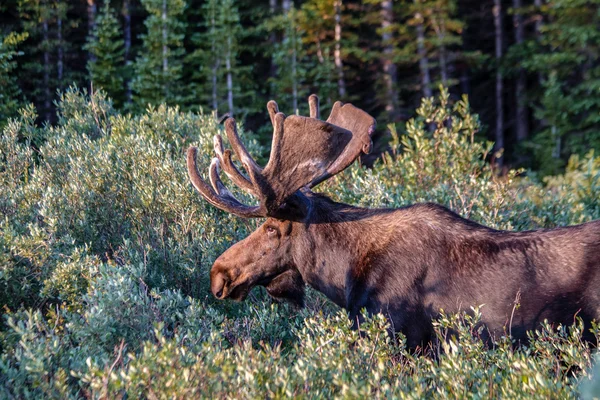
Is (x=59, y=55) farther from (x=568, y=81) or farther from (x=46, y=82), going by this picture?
(x=568, y=81)

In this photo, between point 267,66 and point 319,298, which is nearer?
point 319,298

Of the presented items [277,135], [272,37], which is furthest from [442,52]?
[277,135]

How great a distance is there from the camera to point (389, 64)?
74.7 feet

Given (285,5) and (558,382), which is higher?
(285,5)

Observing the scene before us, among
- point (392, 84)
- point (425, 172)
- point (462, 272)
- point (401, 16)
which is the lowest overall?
point (462, 272)

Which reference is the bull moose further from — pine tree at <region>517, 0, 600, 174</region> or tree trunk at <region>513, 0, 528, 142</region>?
tree trunk at <region>513, 0, 528, 142</region>

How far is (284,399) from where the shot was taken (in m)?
2.81

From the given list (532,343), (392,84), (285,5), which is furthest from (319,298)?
(285,5)

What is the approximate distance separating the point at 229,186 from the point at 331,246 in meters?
2.61

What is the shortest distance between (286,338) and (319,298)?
2.11 ft

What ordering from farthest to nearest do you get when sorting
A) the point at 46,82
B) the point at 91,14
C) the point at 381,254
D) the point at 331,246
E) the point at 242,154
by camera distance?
1. the point at 91,14
2. the point at 46,82
3. the point at 331,246
4. the point at 242,154
5. the point at 381,254

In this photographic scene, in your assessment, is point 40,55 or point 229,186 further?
point 40,55

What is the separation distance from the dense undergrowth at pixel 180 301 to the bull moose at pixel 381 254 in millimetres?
205

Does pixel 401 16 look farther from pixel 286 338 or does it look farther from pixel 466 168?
pixel 286 338
